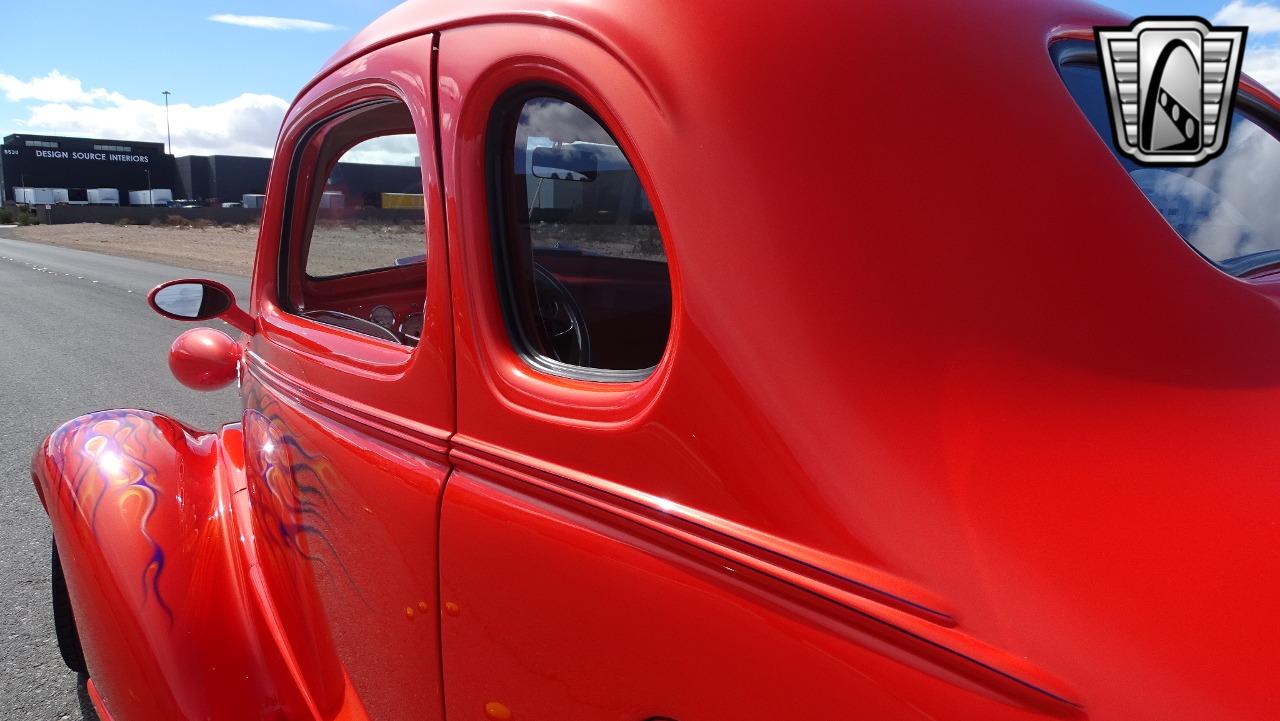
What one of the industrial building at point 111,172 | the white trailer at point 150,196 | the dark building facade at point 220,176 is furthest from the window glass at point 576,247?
the white trailer at point 150,196

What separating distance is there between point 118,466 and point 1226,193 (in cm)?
254

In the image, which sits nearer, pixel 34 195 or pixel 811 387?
pixel 811 387

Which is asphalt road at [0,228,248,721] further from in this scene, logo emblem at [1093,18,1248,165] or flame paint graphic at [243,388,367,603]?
logo emblem at [1093,18,1248,165]

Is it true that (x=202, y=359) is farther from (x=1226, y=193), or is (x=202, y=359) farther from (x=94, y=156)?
(x=94, y=156)

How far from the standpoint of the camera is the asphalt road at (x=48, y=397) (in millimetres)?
3061

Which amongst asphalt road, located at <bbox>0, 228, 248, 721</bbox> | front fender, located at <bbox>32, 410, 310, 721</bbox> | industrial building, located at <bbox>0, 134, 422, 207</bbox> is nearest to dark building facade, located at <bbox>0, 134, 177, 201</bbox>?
industrial building, located at <bbox>0, 134, 422, 207</bbox>

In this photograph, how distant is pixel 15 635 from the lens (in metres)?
3.29

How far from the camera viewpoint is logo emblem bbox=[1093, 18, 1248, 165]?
102 cm

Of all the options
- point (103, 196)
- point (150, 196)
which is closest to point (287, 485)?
point (150, 196)

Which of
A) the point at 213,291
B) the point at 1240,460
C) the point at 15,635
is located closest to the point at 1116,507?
the point at 1240,460

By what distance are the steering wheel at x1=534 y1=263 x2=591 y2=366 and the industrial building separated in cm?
7645

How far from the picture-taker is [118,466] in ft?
7.45

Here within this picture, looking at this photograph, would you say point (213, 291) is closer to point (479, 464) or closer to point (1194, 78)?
point (479, 464)

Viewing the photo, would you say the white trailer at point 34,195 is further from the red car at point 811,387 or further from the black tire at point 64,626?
the red car at point 811,387
